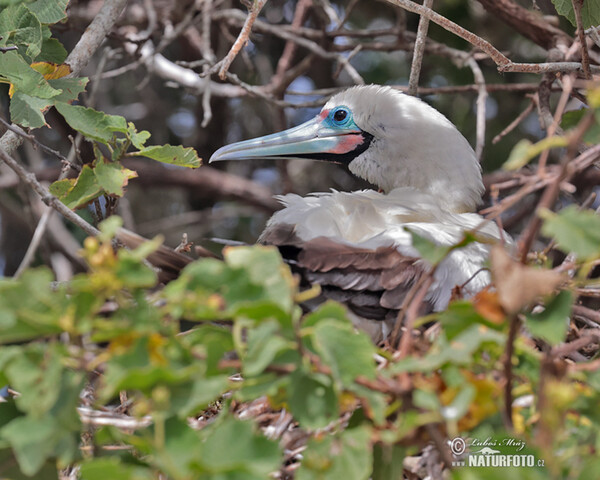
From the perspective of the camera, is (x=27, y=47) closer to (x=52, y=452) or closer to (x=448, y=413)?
(x=52, y=452)

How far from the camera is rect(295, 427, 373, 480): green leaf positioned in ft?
4.28

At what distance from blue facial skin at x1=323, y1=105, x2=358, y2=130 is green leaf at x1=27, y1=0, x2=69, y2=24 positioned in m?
1.35

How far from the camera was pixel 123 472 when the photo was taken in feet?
4.07

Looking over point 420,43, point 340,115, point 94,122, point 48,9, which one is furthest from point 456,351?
point 340,115

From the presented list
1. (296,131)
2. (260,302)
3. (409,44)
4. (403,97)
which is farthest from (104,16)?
(260,302)

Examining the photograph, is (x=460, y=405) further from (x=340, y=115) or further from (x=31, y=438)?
(x=340, y=115)

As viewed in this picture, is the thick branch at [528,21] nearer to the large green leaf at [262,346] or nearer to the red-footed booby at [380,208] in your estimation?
the red-footed booby at [380,208]

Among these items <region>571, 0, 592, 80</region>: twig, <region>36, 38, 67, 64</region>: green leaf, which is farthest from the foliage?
<region>571, 0, 592, 80</region>: twig

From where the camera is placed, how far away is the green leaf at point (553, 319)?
1.36m

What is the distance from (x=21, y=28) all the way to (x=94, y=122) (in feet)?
1.32

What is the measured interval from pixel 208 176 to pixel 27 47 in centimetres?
253

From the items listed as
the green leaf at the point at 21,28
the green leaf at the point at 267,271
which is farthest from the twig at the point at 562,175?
the green leaf at the point at 21,28

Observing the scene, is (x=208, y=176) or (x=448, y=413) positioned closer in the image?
(x=448, y=413)

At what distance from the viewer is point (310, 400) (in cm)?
136
